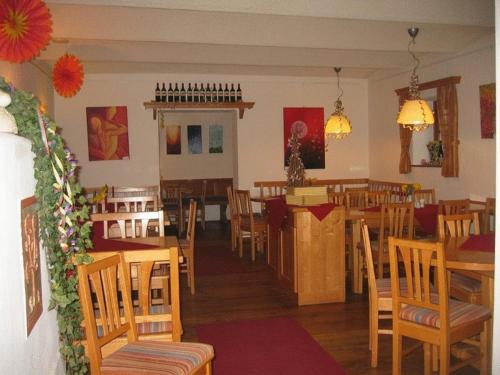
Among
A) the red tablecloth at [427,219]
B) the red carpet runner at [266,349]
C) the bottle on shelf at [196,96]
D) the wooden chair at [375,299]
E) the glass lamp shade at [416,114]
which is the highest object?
the bottle on shelf at [196,96]

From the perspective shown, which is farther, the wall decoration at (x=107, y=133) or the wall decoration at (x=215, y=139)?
the wall decoration at (x=215, y=139)

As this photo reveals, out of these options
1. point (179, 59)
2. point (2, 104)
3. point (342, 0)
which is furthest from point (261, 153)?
point (2, 104)

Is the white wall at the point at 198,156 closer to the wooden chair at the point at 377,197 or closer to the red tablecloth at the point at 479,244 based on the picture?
the wooden chair at the point at 377,197

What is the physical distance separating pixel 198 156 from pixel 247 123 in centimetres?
252

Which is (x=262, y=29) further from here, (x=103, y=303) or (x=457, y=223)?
(x=103, y=303)

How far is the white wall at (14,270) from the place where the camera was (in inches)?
54.8

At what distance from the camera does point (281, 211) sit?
491 cm

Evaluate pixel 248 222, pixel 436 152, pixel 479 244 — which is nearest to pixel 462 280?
pixel 479 244

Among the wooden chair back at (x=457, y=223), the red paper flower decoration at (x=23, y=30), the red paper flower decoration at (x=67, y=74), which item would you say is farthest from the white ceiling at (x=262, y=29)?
the wooden chair back at (x=457, y=223)

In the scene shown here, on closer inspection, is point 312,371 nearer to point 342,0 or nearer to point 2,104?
point 2,104

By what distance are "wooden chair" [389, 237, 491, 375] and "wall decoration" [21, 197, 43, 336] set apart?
189cm

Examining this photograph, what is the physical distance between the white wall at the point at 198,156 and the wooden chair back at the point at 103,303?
823 centimetres

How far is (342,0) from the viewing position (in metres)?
4.82

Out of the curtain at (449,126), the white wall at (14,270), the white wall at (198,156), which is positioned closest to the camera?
the white wall at (14,270)
